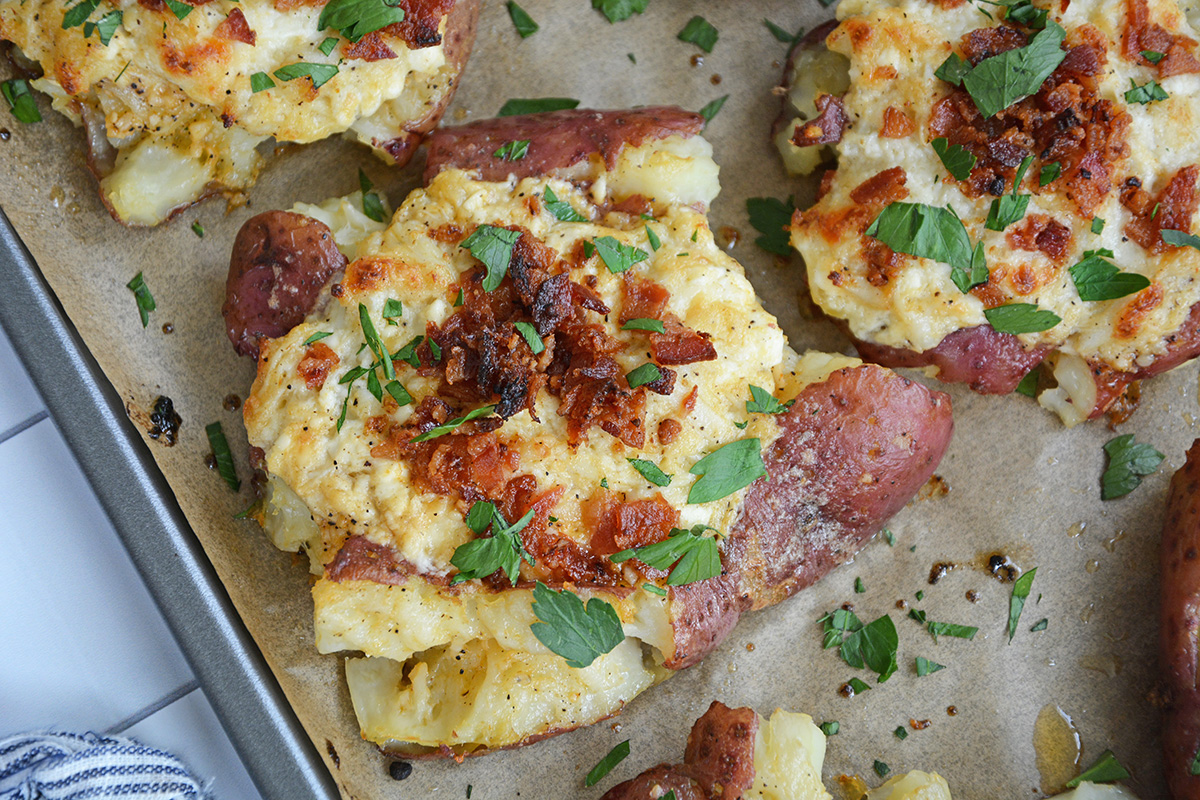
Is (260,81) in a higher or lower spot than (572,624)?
higher

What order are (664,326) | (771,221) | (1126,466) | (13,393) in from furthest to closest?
(771,221), (1126,466), (13,393), (664,326)

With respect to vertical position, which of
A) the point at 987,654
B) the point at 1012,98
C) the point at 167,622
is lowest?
the point at 987,654

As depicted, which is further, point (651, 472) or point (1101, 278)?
point (1101, 278)

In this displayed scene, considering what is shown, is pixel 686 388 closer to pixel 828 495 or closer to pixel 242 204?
pixel 828 495

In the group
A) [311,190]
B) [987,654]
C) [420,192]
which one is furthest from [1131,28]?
[311,190]

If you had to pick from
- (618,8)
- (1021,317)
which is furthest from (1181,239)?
(618,8)

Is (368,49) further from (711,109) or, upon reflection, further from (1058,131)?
(1058,131)
